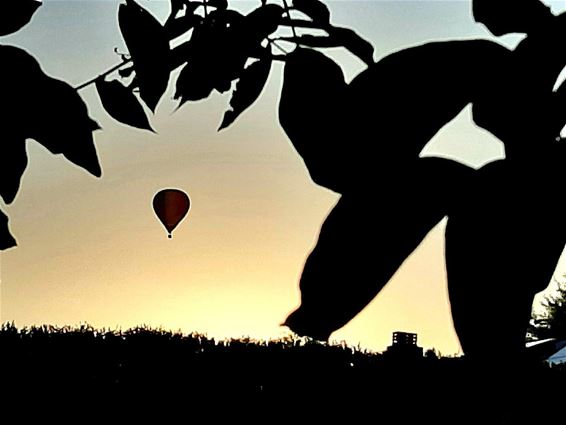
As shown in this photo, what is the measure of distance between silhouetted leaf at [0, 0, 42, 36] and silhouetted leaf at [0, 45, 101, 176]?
0.05 m

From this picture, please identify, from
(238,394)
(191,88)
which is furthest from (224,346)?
(191,88)

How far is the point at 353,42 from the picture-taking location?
0.53m

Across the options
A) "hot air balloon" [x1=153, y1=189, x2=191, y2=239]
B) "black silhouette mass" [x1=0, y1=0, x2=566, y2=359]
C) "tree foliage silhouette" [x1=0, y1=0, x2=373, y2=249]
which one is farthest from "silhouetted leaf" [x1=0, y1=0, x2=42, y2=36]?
"hot air balloon" [x1=153, y1=189, x2=191, y2=239]

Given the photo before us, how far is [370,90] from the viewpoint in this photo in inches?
13.7

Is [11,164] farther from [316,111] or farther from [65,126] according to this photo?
[316,111]

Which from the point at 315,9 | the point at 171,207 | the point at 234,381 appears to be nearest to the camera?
the point at 315,9

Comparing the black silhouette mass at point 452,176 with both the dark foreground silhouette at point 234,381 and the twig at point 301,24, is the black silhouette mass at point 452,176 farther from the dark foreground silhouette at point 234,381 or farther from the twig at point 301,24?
the dark foreground silhouette at point 234,381

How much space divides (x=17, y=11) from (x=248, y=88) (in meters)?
0.17

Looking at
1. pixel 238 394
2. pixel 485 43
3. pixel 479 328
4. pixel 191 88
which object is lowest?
pixel 479 328

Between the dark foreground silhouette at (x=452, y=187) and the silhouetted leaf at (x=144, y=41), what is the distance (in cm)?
32

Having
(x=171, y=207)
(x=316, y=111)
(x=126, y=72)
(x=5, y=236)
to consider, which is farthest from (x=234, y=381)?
(x=316, y=111)

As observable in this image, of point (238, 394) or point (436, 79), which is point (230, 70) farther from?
point (238, 394)

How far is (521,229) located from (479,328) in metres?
0.04

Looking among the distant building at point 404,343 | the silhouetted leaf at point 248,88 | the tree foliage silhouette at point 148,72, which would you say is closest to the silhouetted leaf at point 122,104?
the tree foliage silhouette at point 148,72
